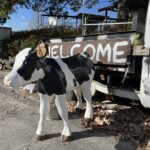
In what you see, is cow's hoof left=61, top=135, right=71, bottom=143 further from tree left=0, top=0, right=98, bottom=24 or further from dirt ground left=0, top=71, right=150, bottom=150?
tree left=0, top=0, right=98, bottom=24

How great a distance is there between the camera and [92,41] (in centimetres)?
664

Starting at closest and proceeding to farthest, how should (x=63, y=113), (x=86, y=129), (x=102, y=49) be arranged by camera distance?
(x=63, y=113) < (x=86, y=129) < (x=102, y=49)

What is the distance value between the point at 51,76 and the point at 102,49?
1.48 metres

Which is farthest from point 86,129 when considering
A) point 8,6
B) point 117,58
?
point 8,6

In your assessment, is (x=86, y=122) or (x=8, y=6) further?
(x=8, y=6)

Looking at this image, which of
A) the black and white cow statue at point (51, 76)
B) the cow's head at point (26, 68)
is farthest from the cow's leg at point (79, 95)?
the cow's head at point (26, 68)

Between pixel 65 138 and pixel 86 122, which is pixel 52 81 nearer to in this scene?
pixel 65 138

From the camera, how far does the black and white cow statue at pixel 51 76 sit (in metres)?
4.83

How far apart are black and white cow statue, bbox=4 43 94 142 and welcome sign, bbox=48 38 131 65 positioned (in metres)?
0.33

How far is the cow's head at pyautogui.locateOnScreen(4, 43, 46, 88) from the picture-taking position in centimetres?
471

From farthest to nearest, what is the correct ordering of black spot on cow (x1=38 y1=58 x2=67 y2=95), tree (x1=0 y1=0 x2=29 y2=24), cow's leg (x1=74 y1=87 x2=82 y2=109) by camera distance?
tree (x1=0 y1=0 x2=29 y2=24) → cow's leg (x1=74 y1=87 x2=82 y2=109) → black spot on cow (x1=38 y1=58 x2=67 y2=95)

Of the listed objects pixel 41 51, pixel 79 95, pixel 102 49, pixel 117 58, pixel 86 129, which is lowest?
pixel 86 129

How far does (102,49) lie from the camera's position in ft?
21.0

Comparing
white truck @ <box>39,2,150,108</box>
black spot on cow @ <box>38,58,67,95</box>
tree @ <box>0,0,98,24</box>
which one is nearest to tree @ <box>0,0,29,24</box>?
tree @ <box>0,0,98,24</box>
